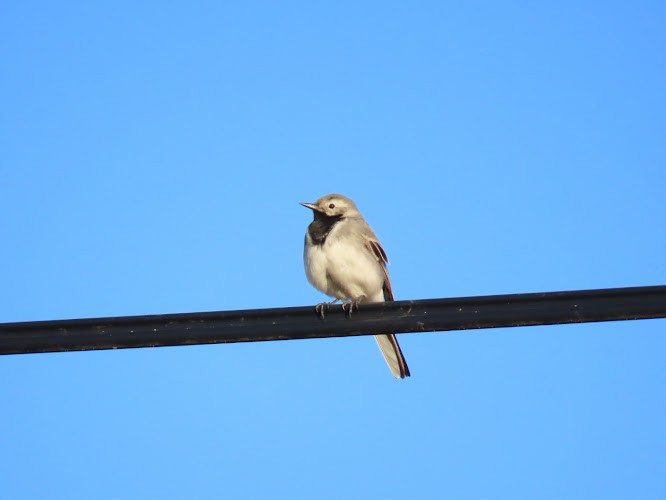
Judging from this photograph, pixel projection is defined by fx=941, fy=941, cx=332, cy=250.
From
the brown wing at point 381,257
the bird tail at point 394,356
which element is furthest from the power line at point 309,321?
the brown wing at point 381,257

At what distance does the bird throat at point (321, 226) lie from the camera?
35.6ft

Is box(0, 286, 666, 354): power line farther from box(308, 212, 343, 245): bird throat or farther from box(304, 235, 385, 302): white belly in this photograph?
box(308, 212, 343, 245): bird throat

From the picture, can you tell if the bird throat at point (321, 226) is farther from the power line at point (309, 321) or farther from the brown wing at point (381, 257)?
the power line at point (309, 321)

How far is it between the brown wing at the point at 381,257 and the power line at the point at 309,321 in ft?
14.8

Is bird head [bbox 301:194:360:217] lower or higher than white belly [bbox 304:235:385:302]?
higher

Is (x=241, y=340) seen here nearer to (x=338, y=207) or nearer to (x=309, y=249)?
(x=309, y=249)

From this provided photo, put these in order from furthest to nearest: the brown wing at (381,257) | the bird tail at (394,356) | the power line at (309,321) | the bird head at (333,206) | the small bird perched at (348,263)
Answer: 1. the bird head at (333,206)
2. the brown wing at (381,257)
3. the small bird perched at (348,263)
4. the bird tail at (394,356)
5. the power line at (309,321)

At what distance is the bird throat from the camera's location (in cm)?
1086

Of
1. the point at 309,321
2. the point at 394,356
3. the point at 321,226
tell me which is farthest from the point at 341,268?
the point at 309,321

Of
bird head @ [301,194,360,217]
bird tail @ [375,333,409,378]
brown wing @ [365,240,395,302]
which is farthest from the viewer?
bird head @ [301,194,360,217]

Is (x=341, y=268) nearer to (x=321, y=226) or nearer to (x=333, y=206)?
(x=321, y=226)

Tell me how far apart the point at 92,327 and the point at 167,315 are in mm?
498

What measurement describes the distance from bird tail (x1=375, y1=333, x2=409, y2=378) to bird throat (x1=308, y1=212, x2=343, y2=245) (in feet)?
4.41

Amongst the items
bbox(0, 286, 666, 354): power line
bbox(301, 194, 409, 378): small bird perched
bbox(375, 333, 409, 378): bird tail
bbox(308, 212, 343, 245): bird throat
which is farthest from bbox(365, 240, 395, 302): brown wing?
bbox(0, 286, 666, 354): power line
